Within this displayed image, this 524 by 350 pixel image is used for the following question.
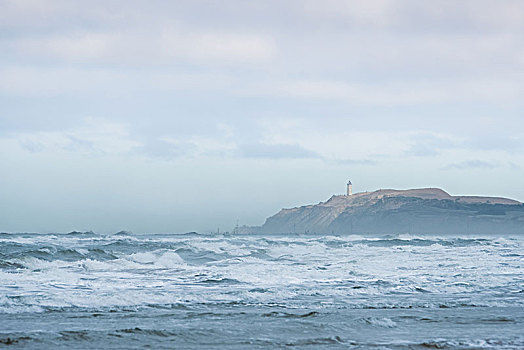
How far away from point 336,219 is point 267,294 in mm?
174962

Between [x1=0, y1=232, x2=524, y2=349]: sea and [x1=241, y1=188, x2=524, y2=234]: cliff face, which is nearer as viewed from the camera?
[x1=0, y1=232, x2=524, y2=349]: sea

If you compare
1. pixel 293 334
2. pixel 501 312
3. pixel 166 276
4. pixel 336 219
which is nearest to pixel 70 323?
pixel 293 334

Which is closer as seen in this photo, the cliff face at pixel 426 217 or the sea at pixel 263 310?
the sea at pixel 263 310

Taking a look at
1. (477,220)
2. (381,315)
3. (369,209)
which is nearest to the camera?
(381,315)

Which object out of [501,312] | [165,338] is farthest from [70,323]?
[501,312]

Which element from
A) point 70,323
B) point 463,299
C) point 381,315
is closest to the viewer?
point 70,323

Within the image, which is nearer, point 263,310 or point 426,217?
point 263,310

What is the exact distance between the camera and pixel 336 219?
607 feet

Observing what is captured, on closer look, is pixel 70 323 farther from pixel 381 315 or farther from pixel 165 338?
pixel 381 315

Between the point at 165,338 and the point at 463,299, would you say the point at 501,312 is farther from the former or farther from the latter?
the point at 165,338

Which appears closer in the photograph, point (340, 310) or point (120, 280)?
point (340, 310)

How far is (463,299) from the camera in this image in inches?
448

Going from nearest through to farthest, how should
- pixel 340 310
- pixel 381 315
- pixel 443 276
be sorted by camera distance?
pixel 381 315, pixel 340 310, pixel 443 276

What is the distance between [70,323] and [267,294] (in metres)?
4.43
